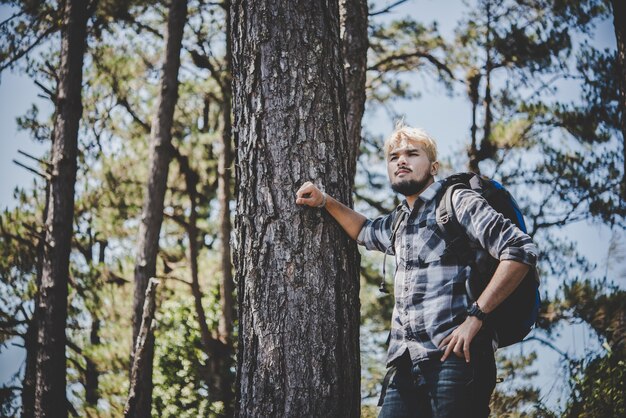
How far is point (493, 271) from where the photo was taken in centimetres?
213

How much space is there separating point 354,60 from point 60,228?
450 centimetres

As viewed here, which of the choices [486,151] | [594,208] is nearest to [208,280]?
[486,151]

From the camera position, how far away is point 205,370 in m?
9.09

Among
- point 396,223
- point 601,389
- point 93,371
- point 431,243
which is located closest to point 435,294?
point 431,243

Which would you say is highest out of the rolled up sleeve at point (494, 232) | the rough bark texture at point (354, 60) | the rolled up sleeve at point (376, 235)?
the rough bark texture at point (354, 60)

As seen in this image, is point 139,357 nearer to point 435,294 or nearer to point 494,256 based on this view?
point 435,294

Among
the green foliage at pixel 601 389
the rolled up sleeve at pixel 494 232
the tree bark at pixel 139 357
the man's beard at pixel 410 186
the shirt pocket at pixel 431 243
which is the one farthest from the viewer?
the tree bark at pixel 139 357

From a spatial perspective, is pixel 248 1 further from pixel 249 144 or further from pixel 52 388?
pixel 52 388

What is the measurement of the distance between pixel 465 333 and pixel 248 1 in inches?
72.1

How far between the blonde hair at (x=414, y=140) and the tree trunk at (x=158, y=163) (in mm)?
5577

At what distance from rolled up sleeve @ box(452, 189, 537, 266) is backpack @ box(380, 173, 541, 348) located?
0.06 meters

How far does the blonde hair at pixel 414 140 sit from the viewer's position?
8.20ft

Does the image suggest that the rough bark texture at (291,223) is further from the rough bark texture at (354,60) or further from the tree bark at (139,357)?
the tree bark at (139,357)

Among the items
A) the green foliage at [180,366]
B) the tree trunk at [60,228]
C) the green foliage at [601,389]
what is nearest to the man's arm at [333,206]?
the green foliage at [601,389]
